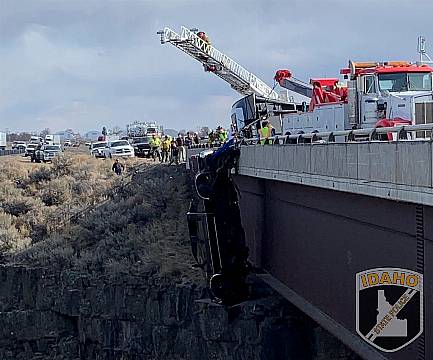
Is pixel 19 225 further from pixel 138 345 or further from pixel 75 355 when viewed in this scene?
pixel 138 345

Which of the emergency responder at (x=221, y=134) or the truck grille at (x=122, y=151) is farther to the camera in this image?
the truck grille at (x=122, y=151)

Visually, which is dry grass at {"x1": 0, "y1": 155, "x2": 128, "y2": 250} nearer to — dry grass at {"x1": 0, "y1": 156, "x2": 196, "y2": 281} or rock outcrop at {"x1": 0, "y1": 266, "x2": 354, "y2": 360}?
dry grass at {"x1": 0, "y1": 156, "x2": 196, "y2": 281}

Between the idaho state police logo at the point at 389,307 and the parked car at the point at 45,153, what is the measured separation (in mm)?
49220

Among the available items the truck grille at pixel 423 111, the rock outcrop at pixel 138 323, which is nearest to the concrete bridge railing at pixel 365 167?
the truck grille at pixel 423 111

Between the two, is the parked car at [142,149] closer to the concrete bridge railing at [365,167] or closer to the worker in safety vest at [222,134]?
the worker in safety vest at [222,134]

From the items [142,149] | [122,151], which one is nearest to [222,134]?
[122,151]

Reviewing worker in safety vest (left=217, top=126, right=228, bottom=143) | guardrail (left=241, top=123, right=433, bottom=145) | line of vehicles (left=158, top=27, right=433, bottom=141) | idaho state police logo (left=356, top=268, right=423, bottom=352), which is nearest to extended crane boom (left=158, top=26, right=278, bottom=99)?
worker in safety vest (left=217, top=126, right=228, bottom=143)

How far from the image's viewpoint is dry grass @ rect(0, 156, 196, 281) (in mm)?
26859

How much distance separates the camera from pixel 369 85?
20.0 meters

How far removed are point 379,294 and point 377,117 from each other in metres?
8.91

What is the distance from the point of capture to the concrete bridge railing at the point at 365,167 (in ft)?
31.4

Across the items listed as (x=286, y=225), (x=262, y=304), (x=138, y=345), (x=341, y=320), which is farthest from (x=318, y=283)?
(x=138, y=345)

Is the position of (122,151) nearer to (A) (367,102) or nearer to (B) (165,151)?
(B) (165,151)

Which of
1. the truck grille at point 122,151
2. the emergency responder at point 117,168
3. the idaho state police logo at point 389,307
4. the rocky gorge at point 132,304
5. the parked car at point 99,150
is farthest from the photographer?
the parked car at point 99,150
